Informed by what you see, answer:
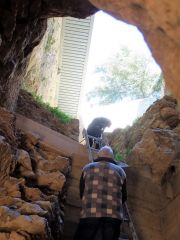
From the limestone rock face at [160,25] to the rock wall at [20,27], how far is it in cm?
435

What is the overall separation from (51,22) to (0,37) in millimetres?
7691

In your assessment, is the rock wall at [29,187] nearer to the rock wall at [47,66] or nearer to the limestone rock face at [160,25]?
the limestone rock face at [160,25]

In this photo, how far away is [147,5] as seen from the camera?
10.5 ft

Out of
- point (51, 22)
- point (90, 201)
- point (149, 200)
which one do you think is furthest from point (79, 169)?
point (51, 22)

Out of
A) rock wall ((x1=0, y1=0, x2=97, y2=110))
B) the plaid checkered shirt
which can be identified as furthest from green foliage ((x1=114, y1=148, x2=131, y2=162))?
the plaid checkered shirt

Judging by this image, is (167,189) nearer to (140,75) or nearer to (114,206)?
(114,206)

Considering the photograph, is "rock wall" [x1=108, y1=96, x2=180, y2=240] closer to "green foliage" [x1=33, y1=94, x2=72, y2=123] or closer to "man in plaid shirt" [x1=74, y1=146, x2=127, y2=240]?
"man in plaid shirt" [x1=74, y1=146, x2=127, y2=240]

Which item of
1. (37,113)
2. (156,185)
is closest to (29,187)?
(156,185)

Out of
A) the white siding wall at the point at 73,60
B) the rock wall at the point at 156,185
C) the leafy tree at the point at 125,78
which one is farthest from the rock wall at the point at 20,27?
the leafy tree at the point at 125,78

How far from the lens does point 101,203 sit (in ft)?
18.3

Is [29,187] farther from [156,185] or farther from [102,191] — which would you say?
[156,185]

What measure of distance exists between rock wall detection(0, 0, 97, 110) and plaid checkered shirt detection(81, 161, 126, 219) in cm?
328

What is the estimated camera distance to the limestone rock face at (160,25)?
3068mm

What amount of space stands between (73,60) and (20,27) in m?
10.2
